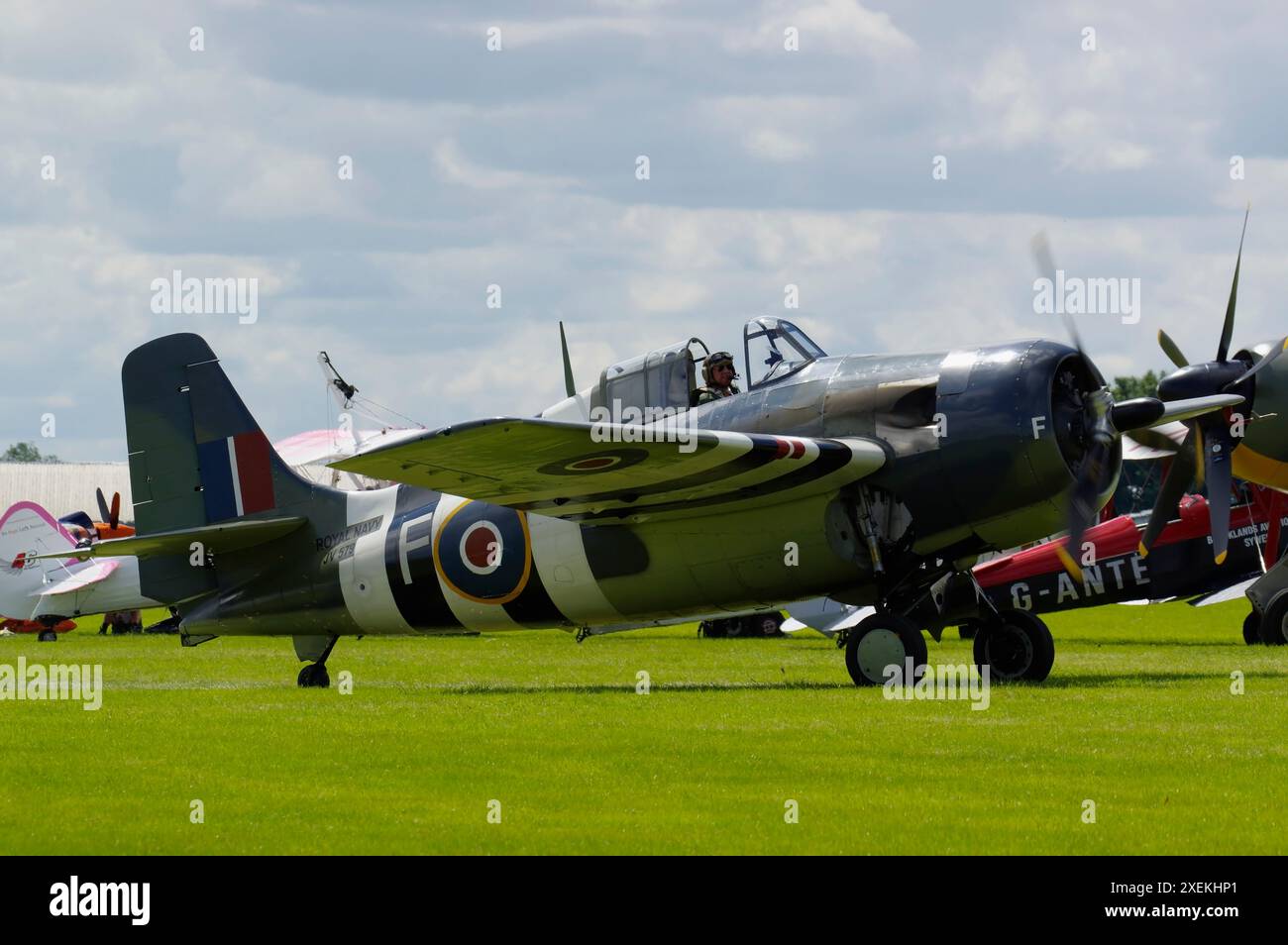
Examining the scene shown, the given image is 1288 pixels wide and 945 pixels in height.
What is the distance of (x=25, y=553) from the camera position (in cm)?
3925

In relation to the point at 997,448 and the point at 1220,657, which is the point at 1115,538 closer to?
the point at 1220,657

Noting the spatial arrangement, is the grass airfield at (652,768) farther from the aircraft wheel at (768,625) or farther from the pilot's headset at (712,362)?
the aircraft wheel at (768,625)

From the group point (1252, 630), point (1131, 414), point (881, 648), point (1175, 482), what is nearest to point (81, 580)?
point (1252, 630)

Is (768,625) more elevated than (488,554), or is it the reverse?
(488,554)

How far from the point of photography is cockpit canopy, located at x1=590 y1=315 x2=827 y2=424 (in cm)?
1728

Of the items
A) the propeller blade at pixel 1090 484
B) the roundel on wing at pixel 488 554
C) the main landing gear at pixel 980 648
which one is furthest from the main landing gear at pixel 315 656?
the propeller blade at pixel 1090 484

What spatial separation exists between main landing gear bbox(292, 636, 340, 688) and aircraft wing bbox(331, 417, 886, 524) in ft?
12.5

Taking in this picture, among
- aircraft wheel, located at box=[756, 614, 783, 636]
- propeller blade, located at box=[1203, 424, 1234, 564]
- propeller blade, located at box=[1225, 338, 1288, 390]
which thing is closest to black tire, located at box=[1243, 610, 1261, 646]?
propeller blade, located at box=[1203, 424, 1234, 564]

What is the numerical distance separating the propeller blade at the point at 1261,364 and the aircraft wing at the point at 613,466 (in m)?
5.32

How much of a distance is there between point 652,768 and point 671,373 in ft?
24.8

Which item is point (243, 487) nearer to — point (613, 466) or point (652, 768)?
point (613, 466)

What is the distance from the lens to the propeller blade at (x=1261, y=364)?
62.1ft

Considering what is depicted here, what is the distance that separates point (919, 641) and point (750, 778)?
20.2ft

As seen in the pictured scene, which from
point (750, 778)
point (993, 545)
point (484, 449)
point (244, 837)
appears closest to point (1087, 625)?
point (993, 545)
